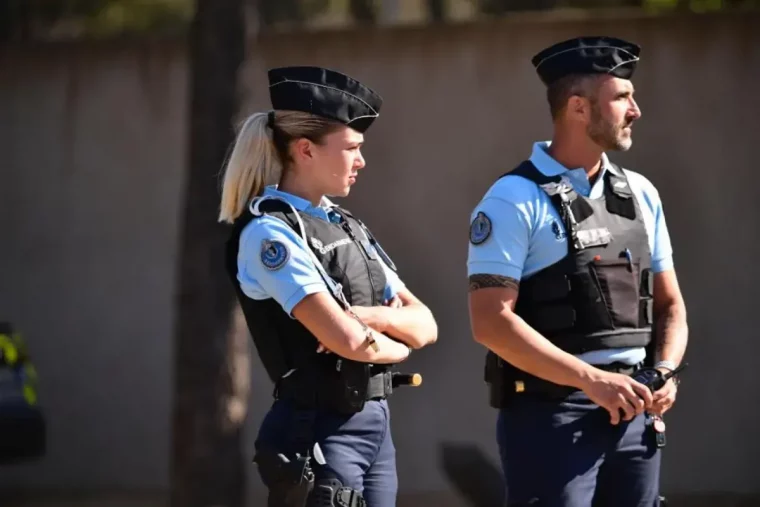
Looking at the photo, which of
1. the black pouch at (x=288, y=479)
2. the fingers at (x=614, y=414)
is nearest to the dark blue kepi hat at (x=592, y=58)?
the fingers at (x=614, y=414)

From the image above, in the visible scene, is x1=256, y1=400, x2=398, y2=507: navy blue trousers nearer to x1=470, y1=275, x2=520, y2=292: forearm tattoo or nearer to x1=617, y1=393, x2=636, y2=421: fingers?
x1=470, y1=275, x2=520, y2=292: forearm tattoo

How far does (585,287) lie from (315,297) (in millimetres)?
795

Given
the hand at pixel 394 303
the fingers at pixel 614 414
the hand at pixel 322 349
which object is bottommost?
the fingers at pixel 614 414

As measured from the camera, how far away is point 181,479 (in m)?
6.69

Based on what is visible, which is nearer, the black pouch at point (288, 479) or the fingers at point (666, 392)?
the black pouch at point (288, 479)

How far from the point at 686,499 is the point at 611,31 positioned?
8.90ft

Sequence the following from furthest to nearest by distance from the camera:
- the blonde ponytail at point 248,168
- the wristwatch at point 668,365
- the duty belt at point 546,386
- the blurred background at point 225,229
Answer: the blurred background at point 225,229 → the wristwatch at point 668,365 → the duty belt at point 546,386 → the blonde ponytail at point 248,168

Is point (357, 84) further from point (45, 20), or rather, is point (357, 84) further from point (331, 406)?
point (45, 20)

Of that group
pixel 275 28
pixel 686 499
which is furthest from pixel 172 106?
pixel 686 499

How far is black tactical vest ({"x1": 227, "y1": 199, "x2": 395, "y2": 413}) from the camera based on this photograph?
10.7ft

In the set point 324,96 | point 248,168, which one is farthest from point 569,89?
point 248,168

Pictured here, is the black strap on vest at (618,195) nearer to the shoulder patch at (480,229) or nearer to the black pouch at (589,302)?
→ the black pouch at (589,302)

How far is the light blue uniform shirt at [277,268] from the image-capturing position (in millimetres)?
3189

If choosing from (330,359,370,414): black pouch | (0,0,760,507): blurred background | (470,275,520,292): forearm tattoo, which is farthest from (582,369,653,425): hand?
(0,0,760,507): blurred background
